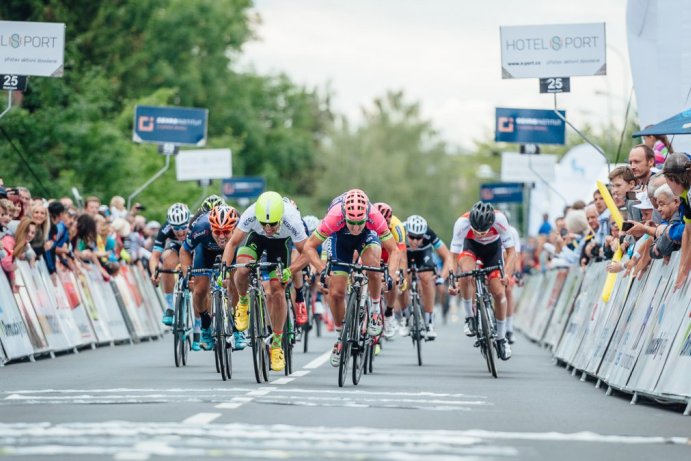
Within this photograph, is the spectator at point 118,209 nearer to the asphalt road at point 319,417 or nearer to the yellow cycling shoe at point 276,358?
the asphalt road at point 319,417

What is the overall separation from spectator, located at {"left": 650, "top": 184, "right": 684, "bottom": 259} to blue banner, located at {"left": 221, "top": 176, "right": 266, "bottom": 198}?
3271 centimetres

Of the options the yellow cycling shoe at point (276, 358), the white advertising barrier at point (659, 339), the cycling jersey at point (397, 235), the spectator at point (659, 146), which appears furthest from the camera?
the cycling jersey at point (397, 235)

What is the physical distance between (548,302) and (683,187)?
1538 centimetres

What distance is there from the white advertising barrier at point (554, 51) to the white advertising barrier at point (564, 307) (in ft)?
10.0

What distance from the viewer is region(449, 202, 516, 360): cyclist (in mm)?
18484

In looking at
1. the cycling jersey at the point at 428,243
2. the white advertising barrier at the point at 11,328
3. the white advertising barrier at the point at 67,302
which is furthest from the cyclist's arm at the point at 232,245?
the white advertising barrier at the point at 67,302

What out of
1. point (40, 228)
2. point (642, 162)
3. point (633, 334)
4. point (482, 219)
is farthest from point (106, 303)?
point (633, 334)

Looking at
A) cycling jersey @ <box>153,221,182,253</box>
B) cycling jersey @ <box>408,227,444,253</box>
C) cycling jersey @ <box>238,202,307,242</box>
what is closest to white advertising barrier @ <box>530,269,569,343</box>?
cycling jersey @ <box>408,227,444,253</box>

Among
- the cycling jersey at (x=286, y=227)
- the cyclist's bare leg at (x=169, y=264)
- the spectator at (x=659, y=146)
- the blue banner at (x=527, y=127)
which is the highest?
the blue banner at (x=527, y=127)

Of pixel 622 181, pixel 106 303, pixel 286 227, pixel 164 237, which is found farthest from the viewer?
pixel 106 303

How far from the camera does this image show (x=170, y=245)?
66.0 ft

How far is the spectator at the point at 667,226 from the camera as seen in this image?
14.1 metres

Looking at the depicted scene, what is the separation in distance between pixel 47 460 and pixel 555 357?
46.7 ft

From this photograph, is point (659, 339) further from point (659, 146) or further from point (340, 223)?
point (659, 146)
